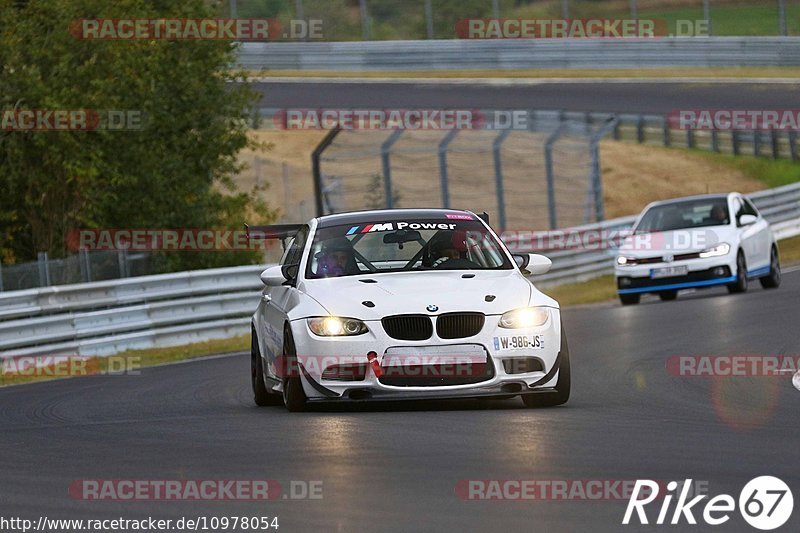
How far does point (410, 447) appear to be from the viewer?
9094 mm

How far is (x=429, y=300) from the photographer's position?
11008 millimetres

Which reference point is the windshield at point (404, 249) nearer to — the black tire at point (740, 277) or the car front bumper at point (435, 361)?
the car front bumper at point (435, 361)

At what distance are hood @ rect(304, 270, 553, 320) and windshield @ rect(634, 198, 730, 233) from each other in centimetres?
1226

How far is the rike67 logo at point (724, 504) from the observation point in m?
6.64

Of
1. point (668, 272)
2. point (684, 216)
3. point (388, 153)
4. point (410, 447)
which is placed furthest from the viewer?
point (388, 153)

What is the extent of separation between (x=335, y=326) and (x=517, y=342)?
1.19 metres

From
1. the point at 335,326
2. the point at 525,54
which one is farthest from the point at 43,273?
the point at 525,54

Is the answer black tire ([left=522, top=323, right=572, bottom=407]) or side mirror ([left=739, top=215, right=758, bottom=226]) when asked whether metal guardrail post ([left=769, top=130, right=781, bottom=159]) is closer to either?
side mirror ([left=739, top=215, right=758, bottom=226])

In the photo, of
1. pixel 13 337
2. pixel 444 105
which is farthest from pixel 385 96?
pixel 13 337

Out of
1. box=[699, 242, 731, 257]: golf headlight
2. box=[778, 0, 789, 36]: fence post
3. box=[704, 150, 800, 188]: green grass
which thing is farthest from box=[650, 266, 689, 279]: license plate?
box=[778, 0, 789, 36]: fence post

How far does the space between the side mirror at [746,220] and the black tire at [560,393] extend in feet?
40.7

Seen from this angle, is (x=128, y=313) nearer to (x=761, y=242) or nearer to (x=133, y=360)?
(x=133, y=360)

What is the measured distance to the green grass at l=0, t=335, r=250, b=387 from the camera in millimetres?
18172

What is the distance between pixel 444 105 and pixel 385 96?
2.47 m
